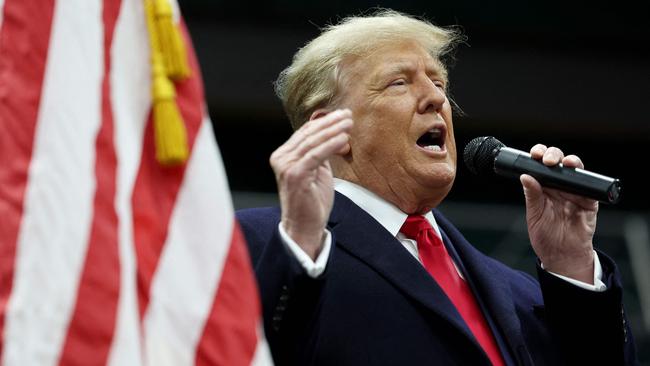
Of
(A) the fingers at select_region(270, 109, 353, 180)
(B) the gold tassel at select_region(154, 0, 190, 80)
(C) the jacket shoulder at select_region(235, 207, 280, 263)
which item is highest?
(B) the gold tassel at select_region(154, 0, 190, 80)

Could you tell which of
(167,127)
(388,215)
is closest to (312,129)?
(167,127)

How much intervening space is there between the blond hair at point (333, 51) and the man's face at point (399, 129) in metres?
0.02

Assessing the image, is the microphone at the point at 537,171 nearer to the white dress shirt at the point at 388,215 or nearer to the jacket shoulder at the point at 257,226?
the white dress shirt at the point at 388,215

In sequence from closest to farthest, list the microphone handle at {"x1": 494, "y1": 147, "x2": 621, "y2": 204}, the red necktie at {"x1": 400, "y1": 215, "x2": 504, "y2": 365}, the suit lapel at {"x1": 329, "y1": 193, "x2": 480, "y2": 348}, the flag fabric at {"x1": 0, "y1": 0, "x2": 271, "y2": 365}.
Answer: the flag fabric at {"x1": 0, "y1": 0, "x2": 271, "y2": 365} → the microphone handle at {"x1": 494, "y1": 147, "x2": 621, "y2": 204} → the suit lapel at {"x1": 329, "y1": 193, "x2": 480, "y2": 348} → the red necktie at {"x1": 400, "y1": 215, "x2": 504, "y2": 365}

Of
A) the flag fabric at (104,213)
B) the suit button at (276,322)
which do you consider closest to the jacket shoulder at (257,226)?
the suit button at (276,322)

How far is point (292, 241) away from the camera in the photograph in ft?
5.98

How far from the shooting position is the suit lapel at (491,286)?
2164 millimetres

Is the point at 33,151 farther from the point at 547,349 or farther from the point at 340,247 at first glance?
the point at 547,349

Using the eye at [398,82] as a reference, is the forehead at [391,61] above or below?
above

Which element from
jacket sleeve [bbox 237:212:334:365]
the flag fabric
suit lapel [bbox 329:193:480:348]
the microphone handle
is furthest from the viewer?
suit lapel [bbox 329:193:480:348]

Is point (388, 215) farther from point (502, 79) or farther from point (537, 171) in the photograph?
point (502, 79)

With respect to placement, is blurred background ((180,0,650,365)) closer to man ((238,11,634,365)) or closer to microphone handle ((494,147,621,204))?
man ((238,11,634,365))

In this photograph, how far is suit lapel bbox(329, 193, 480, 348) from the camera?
6.73 ft

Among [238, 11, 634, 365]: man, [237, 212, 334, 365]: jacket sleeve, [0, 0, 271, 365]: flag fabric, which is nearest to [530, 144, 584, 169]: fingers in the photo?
[238, 11, 634, 365]: man
